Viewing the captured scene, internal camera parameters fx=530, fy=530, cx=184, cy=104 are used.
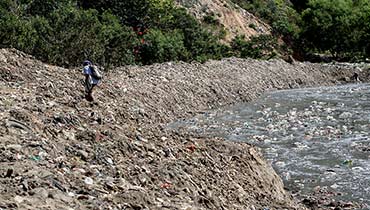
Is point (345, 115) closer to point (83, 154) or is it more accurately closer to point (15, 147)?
point (83, 154)

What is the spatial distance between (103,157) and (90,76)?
6441 millimetres

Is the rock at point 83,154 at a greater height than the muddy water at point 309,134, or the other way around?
the rock at point 83,154

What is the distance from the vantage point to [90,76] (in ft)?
49.2

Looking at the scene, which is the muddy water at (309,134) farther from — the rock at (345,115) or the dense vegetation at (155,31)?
the dense vegetation at (155,31)

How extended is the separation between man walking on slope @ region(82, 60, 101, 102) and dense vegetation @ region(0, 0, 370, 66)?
7729mm

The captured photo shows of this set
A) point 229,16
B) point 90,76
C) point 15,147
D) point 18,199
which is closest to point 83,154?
point 15,147

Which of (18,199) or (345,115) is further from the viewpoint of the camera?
(345,115)

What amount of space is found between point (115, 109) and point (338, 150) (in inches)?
259

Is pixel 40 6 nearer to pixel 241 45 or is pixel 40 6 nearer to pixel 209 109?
pixel 209 109

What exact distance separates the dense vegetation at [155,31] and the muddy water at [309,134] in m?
6.90

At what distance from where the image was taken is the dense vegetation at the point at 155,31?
2334 centimetres

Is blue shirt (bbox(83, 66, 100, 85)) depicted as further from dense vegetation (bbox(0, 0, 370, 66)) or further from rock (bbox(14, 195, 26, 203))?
rock (bbox(14, 195, 26, 203))

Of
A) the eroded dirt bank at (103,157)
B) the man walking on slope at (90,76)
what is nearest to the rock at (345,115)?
the eroded dirt bank at (103,157)

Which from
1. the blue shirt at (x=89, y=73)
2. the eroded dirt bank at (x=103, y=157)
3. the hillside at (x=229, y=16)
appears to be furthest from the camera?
the hillside at (x=229, y=16)
